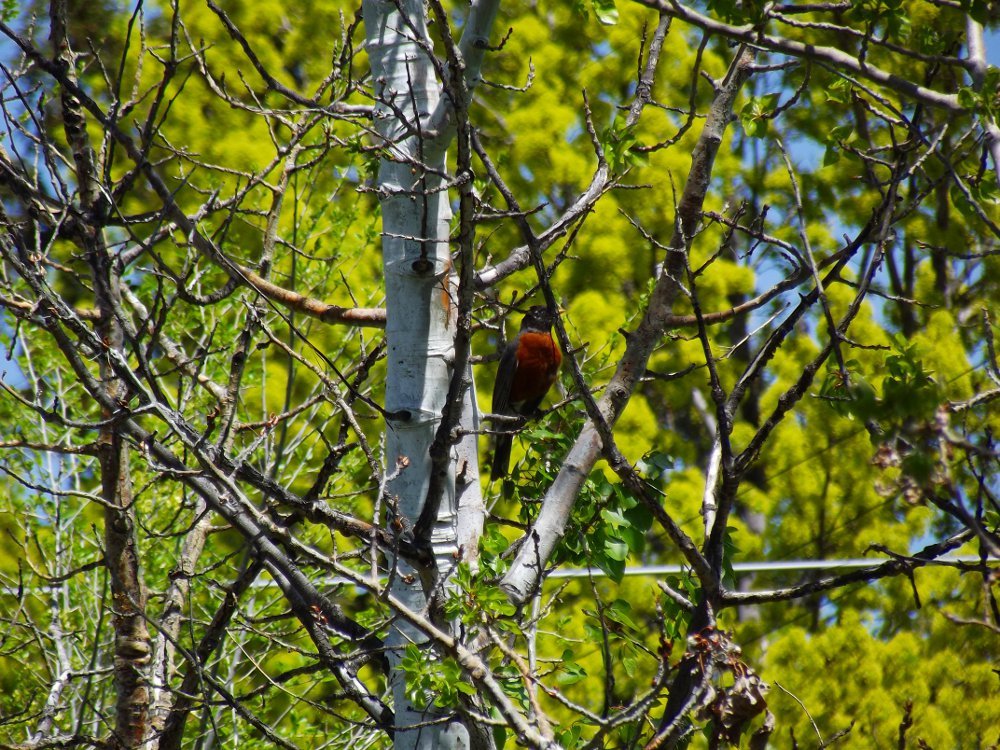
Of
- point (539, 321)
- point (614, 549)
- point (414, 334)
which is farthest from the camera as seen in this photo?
point (539, 321)

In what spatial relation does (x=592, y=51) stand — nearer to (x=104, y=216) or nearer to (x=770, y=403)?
(x=770, y=403)

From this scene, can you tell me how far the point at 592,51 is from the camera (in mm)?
9219

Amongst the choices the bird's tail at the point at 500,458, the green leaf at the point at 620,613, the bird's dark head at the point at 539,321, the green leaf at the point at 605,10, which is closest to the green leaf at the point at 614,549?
the green leaf at the point at 620,613

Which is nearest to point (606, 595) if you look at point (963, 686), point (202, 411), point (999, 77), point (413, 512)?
point (963, 686)

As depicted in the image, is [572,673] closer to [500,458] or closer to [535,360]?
[500,458]

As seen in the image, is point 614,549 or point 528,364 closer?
point 614,549

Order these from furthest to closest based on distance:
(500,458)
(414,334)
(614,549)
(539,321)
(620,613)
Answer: (539,321), (500,458), (614,549), (620,613), (414,334)

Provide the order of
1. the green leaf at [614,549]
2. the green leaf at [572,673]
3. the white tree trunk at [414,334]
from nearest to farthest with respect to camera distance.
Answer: the white tree trunk at [414,334] < the green leaf at [572,673] < the green leaf at [614,549]

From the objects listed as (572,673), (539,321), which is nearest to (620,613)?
(572,673)

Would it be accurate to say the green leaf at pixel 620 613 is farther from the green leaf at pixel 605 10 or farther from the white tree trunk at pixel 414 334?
the green leaf at pixel 605 10

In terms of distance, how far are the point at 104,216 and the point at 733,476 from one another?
79.8 inches

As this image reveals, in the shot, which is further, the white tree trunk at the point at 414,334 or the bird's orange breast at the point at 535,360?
the bird's orange breast at the point at 535,360

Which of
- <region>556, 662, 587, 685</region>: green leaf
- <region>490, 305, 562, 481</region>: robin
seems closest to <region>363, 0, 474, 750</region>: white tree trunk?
<region>556, 662, 587, 685</region>: green leaf

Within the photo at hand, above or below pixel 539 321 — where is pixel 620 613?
below
